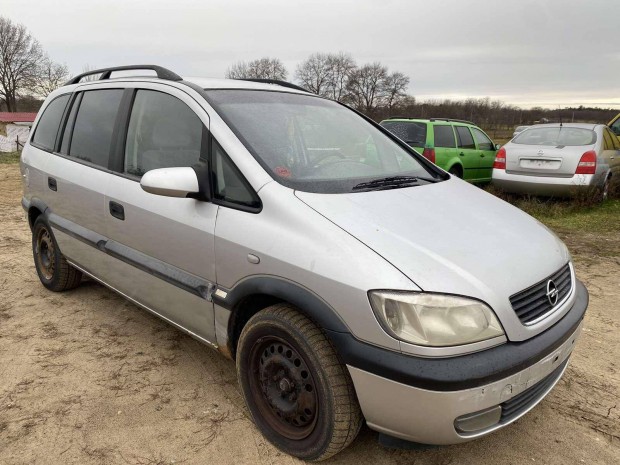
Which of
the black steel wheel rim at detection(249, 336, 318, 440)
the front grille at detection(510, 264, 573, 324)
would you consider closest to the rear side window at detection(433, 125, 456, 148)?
the front grille at detection(510, 264, 573, 324)

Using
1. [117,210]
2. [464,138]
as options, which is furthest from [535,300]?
[464,138]

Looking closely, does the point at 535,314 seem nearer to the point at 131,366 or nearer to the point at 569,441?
the point at 569,441

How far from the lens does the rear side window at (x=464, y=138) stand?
31.9ft

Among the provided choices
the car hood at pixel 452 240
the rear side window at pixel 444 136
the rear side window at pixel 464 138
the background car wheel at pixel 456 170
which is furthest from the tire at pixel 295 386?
the rear side window at pixel 464 138

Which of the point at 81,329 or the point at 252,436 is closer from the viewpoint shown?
the point at 252,436

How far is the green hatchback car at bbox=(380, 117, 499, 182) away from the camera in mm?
9008

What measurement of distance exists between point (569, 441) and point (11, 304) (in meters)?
4.15

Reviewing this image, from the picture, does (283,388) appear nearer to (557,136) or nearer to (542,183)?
(542,183)

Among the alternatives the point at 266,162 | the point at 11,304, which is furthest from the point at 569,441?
the point at 11,304

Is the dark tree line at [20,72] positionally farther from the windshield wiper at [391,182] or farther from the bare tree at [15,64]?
the windshield wiper at [391,182]

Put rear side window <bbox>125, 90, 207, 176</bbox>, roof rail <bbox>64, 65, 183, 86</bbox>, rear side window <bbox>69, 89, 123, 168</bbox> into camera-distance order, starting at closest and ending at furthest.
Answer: rear side window <bbox>125, 90, 207, 176</bbox>, roof rail <bbox>64, 65, 183, 86</bbox>, rear side window <bbox>69, 89, 123, 168</bbox>

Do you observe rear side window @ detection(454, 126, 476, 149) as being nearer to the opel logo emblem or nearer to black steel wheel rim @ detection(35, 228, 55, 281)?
black steel wheel rim @ detection(35, 228, 55, 281)

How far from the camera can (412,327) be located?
177cm

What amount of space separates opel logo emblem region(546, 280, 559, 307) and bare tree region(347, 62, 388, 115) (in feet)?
211
